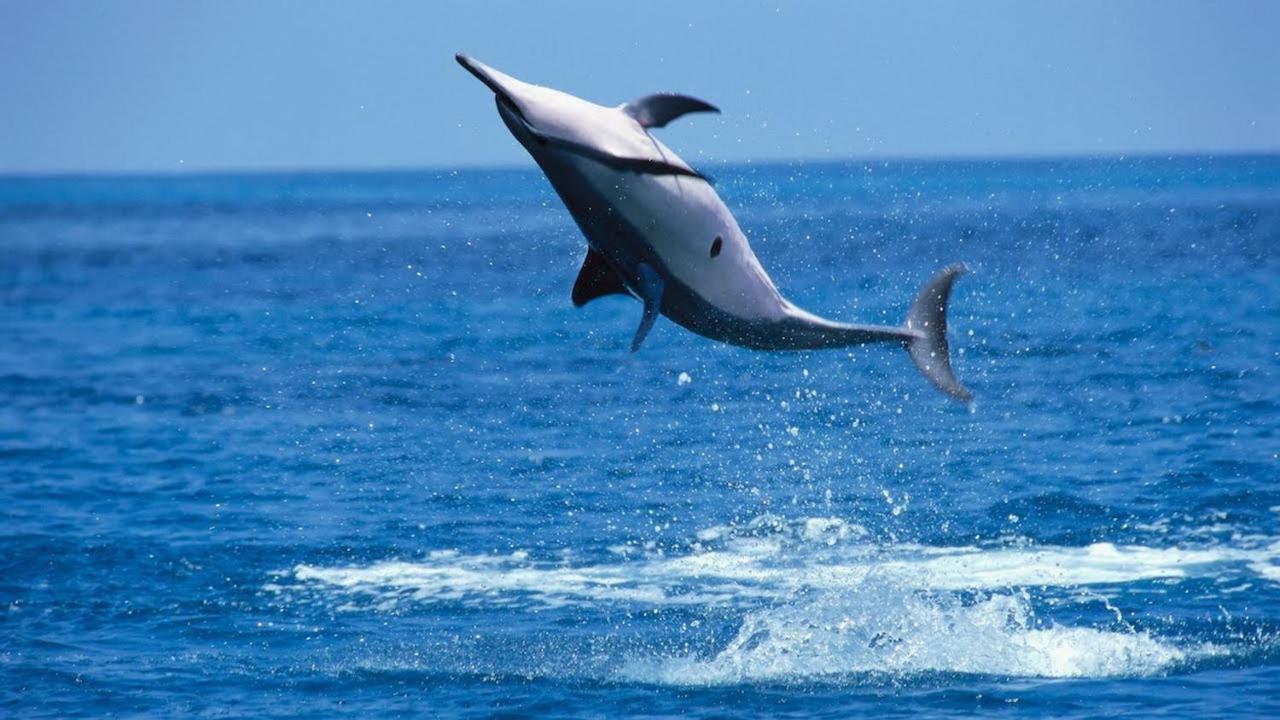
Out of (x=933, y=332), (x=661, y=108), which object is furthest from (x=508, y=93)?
(x=933, y=332)

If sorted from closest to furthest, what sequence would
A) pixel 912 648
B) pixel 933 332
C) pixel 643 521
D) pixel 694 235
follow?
pixel 694 235 → pixel 933 332 → pixel 912 648 → pixel 643 521

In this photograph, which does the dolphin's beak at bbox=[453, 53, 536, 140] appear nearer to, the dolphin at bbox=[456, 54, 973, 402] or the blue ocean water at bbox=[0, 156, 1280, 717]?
the dolphin at bbox=[456, 54, 973, 402]

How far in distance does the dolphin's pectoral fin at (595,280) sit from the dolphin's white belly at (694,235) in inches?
14.8

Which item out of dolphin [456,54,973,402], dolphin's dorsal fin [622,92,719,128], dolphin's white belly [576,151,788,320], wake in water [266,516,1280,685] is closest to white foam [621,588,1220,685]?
wake in water [266,516,1280,685]

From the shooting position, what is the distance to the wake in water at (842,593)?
14992 mm

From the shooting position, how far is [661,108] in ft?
31.8

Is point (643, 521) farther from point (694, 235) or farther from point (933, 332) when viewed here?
point (694, 235)

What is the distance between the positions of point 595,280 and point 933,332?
214 cm

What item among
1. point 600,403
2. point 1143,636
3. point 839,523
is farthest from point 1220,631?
point 600,403

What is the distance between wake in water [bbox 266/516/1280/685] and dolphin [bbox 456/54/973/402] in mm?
4685

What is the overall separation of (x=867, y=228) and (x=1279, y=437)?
9366 centimetres

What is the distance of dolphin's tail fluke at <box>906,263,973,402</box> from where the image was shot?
36.1 ft

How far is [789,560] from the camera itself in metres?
18.8

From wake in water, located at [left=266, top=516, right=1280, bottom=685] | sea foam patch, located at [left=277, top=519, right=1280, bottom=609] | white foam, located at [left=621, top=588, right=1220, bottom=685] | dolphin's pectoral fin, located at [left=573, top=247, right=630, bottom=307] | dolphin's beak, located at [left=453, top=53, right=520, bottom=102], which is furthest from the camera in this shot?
sea foam patch, located at [left=277, top=519, right=1280, bottom=609]
